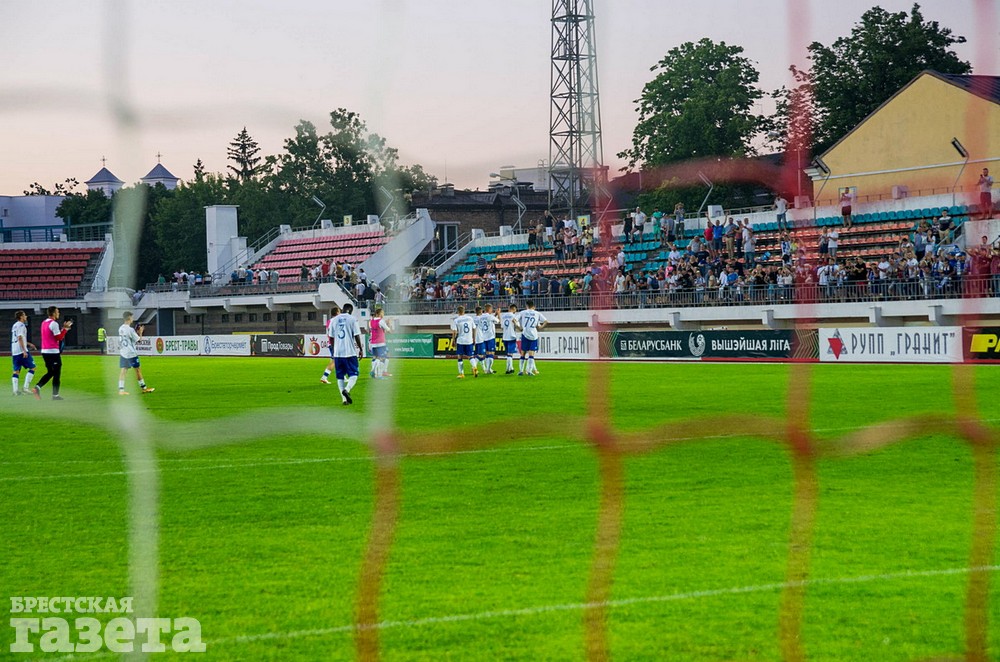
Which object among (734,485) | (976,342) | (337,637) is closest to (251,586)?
(337,637)

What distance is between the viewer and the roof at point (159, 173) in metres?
3.71

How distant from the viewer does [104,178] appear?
3.70 m

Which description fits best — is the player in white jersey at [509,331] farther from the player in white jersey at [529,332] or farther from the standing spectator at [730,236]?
the standing spectator at [730,236]

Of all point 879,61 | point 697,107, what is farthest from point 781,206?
point 879,61

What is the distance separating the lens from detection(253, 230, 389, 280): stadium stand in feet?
135

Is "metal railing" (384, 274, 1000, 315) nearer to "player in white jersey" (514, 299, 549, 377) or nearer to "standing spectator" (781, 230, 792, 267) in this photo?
"standing spectator" (781, 230, 792, 267)

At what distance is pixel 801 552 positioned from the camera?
26.0 feet

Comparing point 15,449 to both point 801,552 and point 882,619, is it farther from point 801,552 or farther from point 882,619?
point 882,619

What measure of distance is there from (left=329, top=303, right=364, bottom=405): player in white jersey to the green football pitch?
2.45 m

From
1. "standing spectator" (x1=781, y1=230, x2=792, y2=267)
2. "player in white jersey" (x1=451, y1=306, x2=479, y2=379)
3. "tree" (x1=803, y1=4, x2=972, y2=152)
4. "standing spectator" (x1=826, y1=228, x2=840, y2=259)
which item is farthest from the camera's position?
"player in white jersey" (x1=451, y1=306, x2=479, y2=379)

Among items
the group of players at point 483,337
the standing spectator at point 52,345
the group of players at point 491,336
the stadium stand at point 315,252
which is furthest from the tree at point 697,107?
the stadium stand at point 315,252

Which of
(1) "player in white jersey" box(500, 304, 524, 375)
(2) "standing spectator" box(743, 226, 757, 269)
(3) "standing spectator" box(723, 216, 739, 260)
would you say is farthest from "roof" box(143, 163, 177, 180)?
(1) "player in white jersey" box(500, 304, 524, 375)

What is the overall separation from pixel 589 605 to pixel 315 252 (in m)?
45.9

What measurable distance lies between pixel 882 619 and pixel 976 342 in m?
24.9
